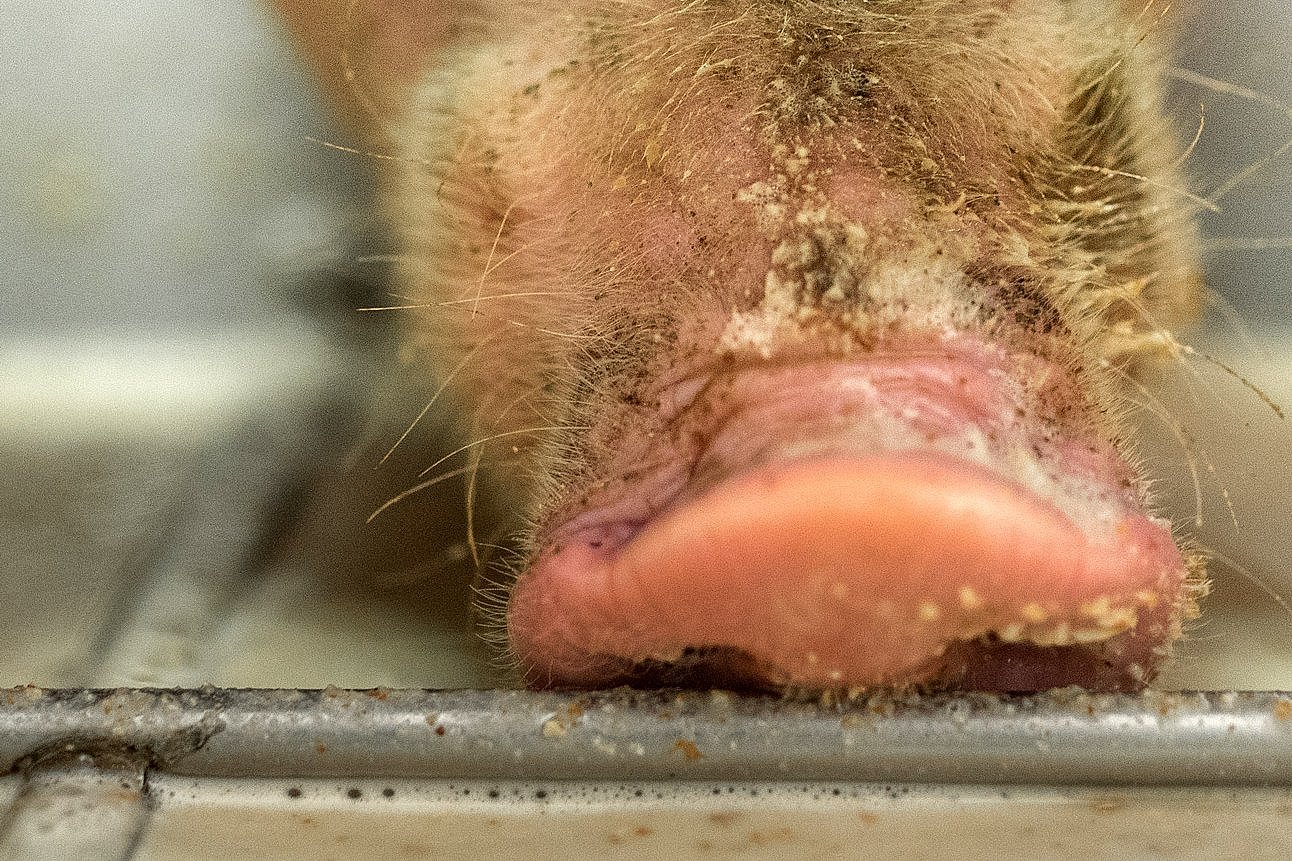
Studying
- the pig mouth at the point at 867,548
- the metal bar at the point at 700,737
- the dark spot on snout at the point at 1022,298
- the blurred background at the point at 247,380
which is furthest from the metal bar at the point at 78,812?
the dark spot on snout at the point at 1022,298

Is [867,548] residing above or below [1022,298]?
below

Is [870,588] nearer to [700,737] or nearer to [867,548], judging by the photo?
[867,548]

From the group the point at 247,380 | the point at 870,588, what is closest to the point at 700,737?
the point at 870,588

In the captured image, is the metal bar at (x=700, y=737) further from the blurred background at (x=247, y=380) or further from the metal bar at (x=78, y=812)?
the blurred background at (x=247, y=380)

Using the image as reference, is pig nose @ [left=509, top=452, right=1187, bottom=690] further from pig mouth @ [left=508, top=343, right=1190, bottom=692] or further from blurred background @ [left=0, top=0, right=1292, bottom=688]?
blurred background @ [left=0, top=0, right=1292, bottom=688]

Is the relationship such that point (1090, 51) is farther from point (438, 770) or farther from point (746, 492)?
point (438, 770)
